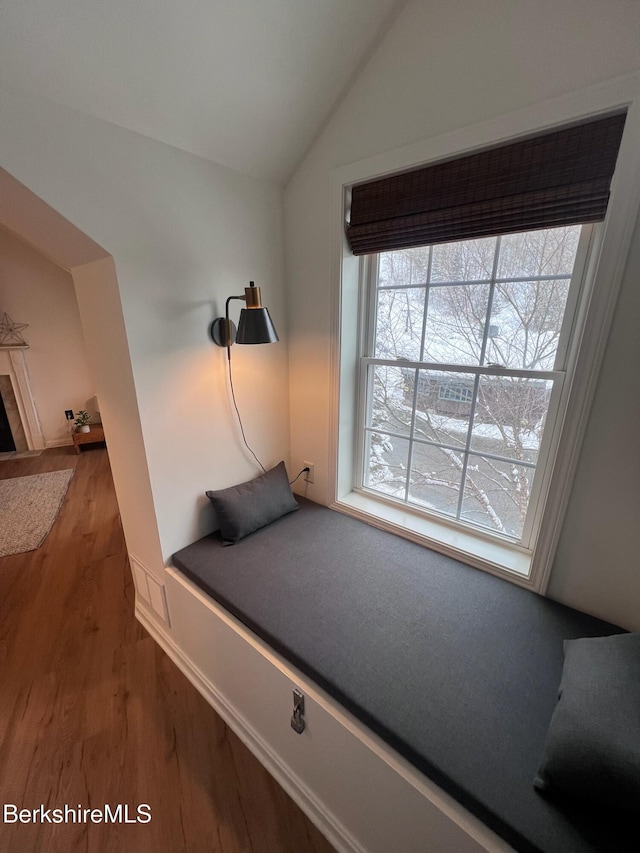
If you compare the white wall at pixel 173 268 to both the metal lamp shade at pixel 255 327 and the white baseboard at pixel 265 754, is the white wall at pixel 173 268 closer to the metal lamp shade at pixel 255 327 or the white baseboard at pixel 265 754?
the metal lamp shade at pixel 255 327

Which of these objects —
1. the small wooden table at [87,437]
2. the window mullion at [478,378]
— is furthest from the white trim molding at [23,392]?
the window mullion at [478,378]

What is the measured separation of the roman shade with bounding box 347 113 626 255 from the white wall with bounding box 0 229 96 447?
14.6ft

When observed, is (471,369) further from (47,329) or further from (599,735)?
(47,329)

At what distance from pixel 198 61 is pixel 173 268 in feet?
2.08

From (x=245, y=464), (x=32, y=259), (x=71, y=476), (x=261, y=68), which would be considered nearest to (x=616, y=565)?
(x=245, y=464)

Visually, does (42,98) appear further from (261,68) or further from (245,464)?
(245,464)

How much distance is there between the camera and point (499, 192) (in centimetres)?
116

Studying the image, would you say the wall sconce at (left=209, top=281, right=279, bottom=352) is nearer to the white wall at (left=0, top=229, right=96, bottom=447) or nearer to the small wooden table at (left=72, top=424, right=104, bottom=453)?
the small wooden table at (left=72, top=424, right=104, bottom=453)

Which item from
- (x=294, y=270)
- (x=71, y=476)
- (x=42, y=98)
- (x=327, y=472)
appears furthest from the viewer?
(x=71, y=476)

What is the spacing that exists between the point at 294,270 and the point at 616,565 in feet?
6.02

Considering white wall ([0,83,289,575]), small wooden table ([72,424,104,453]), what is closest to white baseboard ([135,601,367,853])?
white wall ([0,83,289,575])

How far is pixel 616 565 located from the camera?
1182 millimetres

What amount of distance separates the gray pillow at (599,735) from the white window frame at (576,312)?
0.46 m

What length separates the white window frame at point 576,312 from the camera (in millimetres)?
960
